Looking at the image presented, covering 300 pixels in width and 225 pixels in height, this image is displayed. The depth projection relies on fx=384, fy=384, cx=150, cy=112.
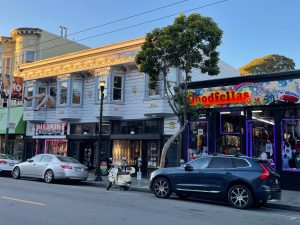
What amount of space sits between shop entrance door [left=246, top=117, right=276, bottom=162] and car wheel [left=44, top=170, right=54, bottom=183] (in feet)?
30.9

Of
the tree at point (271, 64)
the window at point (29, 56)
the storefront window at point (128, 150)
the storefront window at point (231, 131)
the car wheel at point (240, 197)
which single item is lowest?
the car wheel at point (240, 197)

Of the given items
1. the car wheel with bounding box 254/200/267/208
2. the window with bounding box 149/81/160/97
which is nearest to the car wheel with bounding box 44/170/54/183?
the window with bounding box 149/81/160/97

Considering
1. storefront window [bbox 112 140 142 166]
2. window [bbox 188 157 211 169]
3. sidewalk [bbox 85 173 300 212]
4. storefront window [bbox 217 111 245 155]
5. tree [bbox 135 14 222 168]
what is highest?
tree [bbox 135 14 222 168]

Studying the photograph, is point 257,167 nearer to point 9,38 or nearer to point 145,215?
point 145,215

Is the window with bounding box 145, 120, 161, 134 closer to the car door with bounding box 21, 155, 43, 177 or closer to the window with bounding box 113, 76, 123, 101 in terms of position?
the window with bounding box 113, 76, 123, 101

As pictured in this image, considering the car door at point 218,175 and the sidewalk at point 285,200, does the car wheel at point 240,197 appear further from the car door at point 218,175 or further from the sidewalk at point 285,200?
the sidewalk at point 285,200

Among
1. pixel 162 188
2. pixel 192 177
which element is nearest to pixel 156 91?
pixel 162 188

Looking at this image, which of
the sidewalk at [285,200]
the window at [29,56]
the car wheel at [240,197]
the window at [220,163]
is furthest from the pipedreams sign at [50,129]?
the car wheel at [240,197]

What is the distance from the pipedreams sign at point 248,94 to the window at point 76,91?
8.65m

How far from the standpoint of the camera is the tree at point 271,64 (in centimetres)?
4309

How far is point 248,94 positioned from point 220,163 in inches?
247

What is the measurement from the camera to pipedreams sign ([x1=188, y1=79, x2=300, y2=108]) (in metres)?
16.8

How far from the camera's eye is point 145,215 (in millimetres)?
9469

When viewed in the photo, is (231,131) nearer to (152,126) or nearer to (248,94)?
(248,94)
